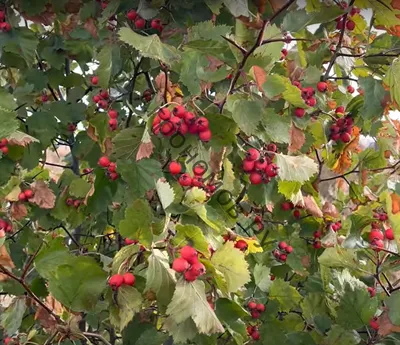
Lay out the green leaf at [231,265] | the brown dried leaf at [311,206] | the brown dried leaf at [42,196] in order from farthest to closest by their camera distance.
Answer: the brown dried leaf at [42,196] → the brown dried leaf at [311,206] → the green leaf at [231,265]

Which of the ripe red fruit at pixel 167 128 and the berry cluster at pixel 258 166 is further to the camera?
the berry cluster at pixel 258 166

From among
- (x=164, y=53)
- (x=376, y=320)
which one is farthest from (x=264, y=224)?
(x=164, y=53)

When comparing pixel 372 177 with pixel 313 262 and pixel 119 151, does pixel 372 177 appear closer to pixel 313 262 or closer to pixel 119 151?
pixel 313 262

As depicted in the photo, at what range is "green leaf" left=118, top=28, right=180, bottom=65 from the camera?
3.42 ft

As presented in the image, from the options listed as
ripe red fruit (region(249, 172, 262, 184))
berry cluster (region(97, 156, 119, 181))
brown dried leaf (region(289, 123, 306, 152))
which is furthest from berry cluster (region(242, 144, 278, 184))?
berry cluster (region(97, 156, 119, 181))

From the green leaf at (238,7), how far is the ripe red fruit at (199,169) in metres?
0.36

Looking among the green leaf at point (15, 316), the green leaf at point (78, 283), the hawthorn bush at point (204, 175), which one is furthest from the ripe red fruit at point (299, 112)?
the green leaf at point (15, 316)

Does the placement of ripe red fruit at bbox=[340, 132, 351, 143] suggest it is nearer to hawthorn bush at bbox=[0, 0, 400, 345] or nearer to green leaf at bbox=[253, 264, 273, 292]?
hawthorn bush at bbox=[0, 0, 400, 345]

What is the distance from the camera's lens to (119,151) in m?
1.15

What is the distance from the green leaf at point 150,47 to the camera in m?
1.04

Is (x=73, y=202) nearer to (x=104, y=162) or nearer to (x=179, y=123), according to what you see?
(x=104, y=162)

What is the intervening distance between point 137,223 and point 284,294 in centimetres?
86

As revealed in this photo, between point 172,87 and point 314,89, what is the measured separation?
16.0 inches

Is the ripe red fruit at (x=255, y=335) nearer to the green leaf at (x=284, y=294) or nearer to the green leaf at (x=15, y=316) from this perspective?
the green leaf at (x=284, y=294)
